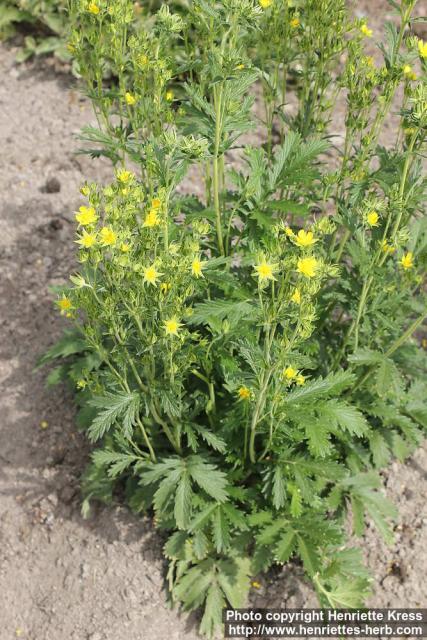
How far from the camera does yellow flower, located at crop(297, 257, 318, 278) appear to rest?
2092mm

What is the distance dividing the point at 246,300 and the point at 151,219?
0.76m

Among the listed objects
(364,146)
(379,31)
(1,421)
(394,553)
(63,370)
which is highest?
(364,146)

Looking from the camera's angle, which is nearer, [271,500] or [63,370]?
[271,500]

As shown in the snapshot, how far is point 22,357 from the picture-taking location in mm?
4008

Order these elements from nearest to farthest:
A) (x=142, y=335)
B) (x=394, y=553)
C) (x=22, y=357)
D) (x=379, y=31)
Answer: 1. (x=142, y=335)
2. (x=394, y=553)
3. (x=22, y=357)
4. (x=379, y=31)

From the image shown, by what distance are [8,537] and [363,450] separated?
6.21 ft

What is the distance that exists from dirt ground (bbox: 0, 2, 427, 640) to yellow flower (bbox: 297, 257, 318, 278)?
1.71 meters

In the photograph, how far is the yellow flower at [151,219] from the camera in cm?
215

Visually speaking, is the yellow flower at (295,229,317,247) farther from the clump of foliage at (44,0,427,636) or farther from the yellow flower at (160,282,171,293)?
the yellow flower at (160,282,171,293)

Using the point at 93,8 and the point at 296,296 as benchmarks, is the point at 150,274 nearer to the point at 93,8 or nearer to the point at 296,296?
the point at 296,296

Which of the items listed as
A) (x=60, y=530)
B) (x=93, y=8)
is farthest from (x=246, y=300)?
(x=60, y=530)

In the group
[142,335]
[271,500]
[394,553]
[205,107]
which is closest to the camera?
[142,335]

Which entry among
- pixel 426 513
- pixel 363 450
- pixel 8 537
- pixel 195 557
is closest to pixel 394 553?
pixel 426 513

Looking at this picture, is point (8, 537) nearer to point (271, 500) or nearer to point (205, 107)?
point (271, 500)
